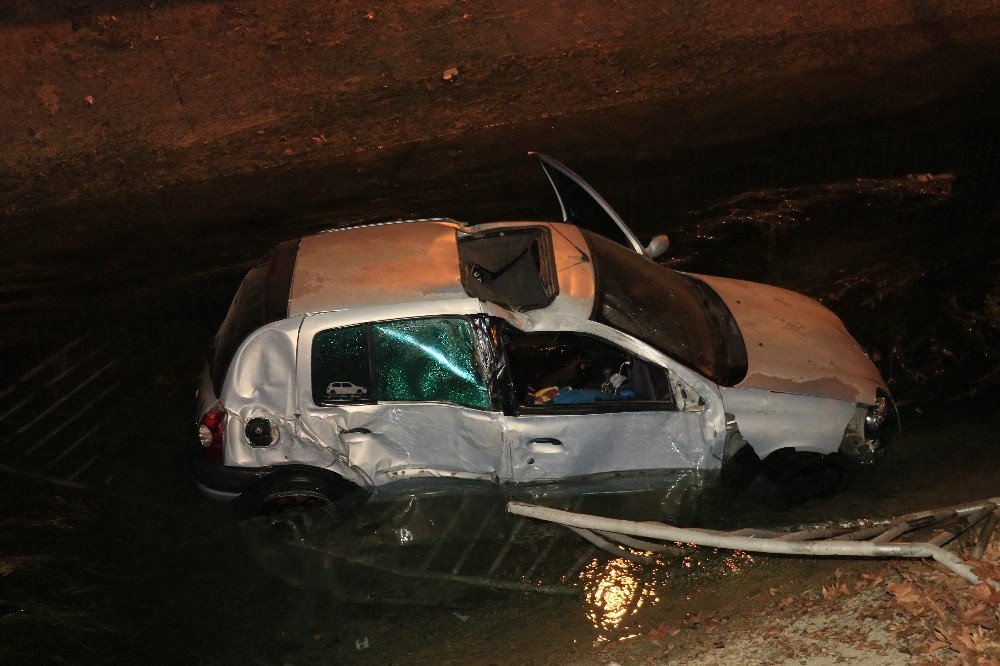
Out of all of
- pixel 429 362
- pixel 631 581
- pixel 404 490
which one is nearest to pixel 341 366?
pixel 429 362

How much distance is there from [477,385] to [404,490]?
37.5 inches

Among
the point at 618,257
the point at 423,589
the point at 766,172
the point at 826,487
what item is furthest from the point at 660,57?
the point at 423,589

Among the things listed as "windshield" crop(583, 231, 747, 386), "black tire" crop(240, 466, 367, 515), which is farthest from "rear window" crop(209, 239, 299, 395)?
"windshield" crop(583, 231, 747, 386)

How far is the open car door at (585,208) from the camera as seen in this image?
732 centimetres

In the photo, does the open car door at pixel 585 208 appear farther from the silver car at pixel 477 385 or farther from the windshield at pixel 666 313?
the silver car at pixel 477 385

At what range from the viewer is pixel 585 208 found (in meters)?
7.51

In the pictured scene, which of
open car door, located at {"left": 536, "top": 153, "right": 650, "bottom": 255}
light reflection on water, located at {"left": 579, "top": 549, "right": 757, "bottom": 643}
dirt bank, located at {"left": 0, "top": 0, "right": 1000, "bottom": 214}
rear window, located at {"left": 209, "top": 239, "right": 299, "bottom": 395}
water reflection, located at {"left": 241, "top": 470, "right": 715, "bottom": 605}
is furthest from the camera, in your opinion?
dirt bank, located at {"left": 0, "top": 0, "right": 1000, "bottom": 214}

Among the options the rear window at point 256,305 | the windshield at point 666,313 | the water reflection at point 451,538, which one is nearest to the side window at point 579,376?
the windshield at point 666,313

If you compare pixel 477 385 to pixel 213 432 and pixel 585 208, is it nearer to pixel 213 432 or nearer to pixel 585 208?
pixel 213 432

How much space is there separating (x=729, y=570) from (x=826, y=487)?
0.90 metres

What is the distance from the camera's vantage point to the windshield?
6.21 metres

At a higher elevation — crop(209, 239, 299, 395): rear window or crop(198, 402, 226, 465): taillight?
crop(209, 239, 299, 395): rear window

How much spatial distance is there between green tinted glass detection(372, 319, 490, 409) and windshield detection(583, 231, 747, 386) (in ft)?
2.86

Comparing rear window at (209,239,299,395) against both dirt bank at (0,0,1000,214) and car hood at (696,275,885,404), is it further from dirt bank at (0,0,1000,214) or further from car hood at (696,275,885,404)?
dirt bank at (0,0,1000,214)
